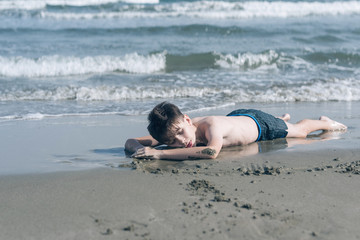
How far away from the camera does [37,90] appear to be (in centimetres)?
816

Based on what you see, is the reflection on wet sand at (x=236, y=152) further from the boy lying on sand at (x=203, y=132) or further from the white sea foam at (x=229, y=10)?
the white sea foam at (x=229, y=10)

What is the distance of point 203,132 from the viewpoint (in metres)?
4.41

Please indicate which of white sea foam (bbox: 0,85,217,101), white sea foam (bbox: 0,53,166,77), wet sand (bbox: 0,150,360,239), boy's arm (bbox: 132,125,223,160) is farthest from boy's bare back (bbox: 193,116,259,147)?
white sea foam (bbox: 0,53,166,77)

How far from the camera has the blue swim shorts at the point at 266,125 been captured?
4.88 metres

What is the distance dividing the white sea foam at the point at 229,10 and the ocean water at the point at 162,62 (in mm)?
175

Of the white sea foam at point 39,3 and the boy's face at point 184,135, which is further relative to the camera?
the white sea foam at point 39,3

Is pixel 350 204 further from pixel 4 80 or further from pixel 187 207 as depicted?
pixel 4 80

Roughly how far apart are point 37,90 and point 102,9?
1506 centimetres

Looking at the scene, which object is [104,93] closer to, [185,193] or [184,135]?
[184,135]

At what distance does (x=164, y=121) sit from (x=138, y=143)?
1.69ft

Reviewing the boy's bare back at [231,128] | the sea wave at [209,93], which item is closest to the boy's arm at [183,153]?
the boy's bare back at [231,128]

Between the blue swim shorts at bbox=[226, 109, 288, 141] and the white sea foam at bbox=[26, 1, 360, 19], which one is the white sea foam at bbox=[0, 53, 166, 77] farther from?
the white sea foam at bbox=[26, 1, 360, 19]

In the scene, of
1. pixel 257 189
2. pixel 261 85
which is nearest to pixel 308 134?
pixel 257 189

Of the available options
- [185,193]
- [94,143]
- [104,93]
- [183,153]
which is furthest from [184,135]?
[104,93]
